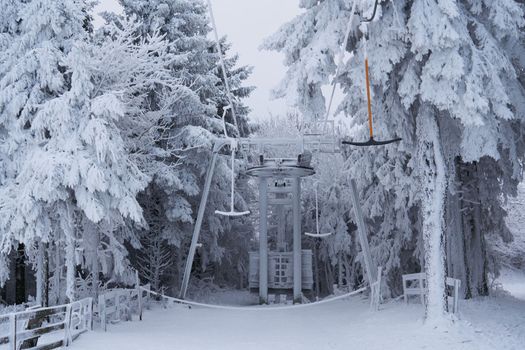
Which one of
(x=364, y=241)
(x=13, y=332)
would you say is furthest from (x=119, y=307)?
(x=364, y=241)

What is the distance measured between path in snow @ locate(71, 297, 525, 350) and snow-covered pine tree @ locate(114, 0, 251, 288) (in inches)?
161

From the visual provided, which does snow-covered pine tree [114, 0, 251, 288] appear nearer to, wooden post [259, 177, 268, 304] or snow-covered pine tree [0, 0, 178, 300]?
wooden post [259, 177, 268, 304]

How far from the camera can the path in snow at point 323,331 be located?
30.3 ft

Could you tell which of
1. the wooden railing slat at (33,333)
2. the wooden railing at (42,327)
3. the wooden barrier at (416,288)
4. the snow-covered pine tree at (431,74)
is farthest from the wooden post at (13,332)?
the wooden barrier at (416,288)

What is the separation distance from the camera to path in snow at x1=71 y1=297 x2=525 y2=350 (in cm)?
924

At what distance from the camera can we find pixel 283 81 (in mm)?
10523

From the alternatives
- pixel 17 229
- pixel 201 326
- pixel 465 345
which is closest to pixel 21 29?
pixel 17 229

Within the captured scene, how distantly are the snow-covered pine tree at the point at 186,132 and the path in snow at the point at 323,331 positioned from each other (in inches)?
161

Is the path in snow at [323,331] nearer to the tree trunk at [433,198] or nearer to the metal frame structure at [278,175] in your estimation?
the tree trunk at [433,198]

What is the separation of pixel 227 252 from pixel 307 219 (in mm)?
4898

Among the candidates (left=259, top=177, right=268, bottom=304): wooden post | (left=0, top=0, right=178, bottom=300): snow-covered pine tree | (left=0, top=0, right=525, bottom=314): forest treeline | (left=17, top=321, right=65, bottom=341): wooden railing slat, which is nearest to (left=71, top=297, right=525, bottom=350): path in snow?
(left=17, top=321, right=65, bottom=341): wooden railing slat

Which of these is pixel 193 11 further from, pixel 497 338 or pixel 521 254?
pixel 521 254

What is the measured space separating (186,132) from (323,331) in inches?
359

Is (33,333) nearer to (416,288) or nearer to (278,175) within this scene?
(416,288)
